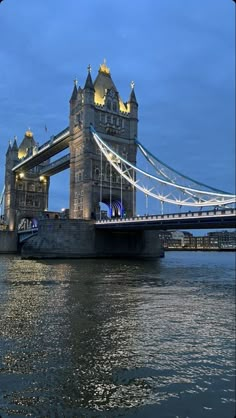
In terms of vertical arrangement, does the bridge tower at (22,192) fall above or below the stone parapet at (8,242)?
above

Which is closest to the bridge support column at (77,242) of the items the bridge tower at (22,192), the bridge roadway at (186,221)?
the bridge roadway at (186,221)

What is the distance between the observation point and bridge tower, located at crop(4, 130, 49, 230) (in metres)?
90.8

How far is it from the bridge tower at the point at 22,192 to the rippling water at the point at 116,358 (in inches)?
3092

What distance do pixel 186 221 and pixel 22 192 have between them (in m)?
62.3

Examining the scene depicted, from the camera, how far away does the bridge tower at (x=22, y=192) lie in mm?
90750

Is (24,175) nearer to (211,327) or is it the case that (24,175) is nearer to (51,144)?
(51,144)

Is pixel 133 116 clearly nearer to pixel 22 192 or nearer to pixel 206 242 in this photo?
pixel 22 192

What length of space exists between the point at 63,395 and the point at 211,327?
5.91 meters

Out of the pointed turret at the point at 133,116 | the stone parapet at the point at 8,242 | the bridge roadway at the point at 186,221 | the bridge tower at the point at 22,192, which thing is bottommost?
the stone parapet at the point at 8,242

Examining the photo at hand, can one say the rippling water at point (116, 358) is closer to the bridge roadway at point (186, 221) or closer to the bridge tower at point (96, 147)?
the bridge roadway at point (186, 221)

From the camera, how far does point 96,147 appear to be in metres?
59.7

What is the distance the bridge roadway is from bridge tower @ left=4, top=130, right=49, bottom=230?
47.6 meters

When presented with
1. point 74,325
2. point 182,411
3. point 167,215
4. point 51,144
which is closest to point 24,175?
point 51,144

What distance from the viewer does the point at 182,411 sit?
559 centimetres
